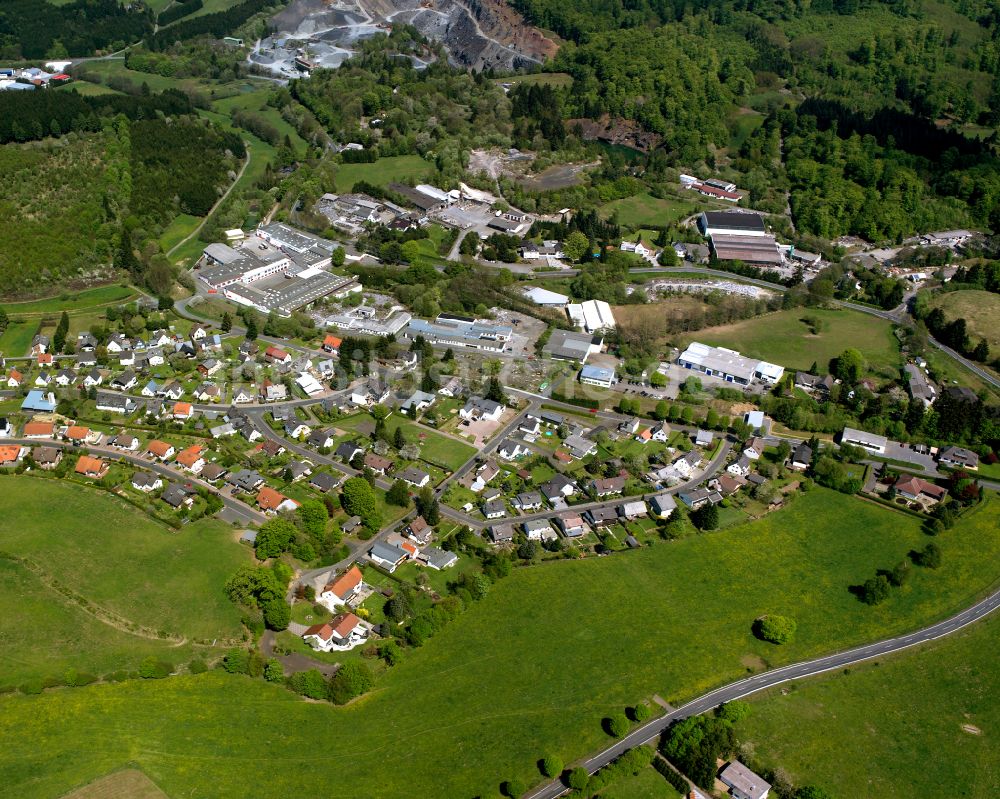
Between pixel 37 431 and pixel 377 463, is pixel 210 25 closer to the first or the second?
pixel 37 431

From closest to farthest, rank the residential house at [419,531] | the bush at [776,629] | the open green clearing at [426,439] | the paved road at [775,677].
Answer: the paved road at [775,677] < the bush at [776,629] < the residential house at [419,531] < the open green clearing at [426,439]

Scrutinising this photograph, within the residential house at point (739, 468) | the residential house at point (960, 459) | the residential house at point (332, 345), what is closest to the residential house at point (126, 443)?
the residential house at point (332, 345)

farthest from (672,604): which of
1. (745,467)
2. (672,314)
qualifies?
(672,314)

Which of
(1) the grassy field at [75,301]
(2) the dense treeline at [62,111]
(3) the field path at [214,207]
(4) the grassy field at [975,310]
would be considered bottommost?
(1) the grassy field at [75,301]

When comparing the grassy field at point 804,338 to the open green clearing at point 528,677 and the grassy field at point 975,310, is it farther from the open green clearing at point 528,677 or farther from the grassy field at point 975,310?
the open green clearing at point 528,677

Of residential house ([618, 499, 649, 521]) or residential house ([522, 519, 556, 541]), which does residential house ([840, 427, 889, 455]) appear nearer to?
residential house ([618, 499, 649, 521])

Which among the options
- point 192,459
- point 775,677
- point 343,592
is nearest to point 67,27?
point 192,459

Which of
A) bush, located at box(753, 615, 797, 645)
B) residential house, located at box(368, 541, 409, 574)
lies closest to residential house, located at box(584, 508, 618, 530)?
bush, located at box(753, 615, 797, 645)
